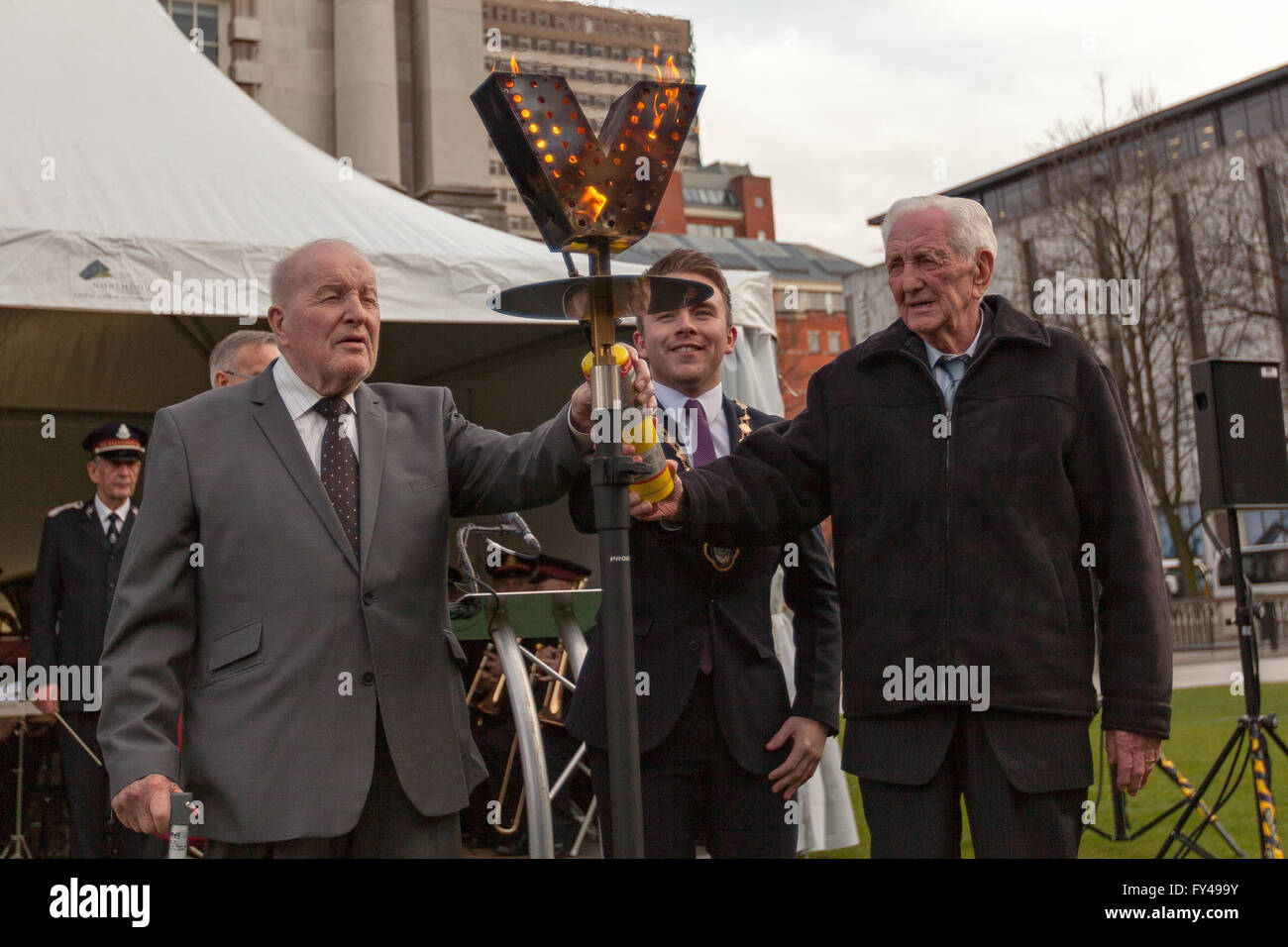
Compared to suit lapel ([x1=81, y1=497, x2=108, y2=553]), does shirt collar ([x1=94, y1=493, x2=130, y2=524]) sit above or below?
above

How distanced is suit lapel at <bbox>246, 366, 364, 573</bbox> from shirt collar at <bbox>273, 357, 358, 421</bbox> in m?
0.02

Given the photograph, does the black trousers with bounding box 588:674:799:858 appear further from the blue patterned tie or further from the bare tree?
the bare tree

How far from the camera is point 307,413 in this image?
2.92m

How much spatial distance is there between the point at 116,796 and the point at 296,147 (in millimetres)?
6908

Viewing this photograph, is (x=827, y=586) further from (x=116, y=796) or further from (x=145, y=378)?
(x=145, y=378)

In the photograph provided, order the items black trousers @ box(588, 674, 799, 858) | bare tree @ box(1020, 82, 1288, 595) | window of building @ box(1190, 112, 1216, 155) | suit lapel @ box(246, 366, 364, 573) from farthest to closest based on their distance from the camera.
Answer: window of building @ box(1190, 112, 1216, 155) < bare tree @ box(1020, 82, 1288, 595) < black trousers @ box(588, 674, 799, 858) < suit lapel @ box(246, 366, 364, 573)

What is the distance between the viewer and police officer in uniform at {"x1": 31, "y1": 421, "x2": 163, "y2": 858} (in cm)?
652

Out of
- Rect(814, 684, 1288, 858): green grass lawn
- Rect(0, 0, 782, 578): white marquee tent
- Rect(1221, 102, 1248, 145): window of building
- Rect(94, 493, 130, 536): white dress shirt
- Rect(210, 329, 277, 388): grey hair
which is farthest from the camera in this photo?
Rect(1221, 102, 1248, 145): window of building

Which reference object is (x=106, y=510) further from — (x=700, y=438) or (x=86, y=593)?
(x=700, y=438)

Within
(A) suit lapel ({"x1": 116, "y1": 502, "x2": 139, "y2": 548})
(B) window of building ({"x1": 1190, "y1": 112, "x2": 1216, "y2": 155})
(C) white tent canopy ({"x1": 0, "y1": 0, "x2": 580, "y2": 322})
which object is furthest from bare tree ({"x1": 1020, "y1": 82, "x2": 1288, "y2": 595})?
(A) suit lapel ({"x1": 116, "y1": 502, "x2": 139, "y2": 548})

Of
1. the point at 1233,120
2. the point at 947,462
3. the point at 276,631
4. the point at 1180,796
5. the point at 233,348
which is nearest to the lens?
the point at 276,631

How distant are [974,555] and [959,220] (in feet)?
2.56

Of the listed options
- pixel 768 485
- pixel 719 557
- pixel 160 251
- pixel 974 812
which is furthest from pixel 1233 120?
pixel 974 812
